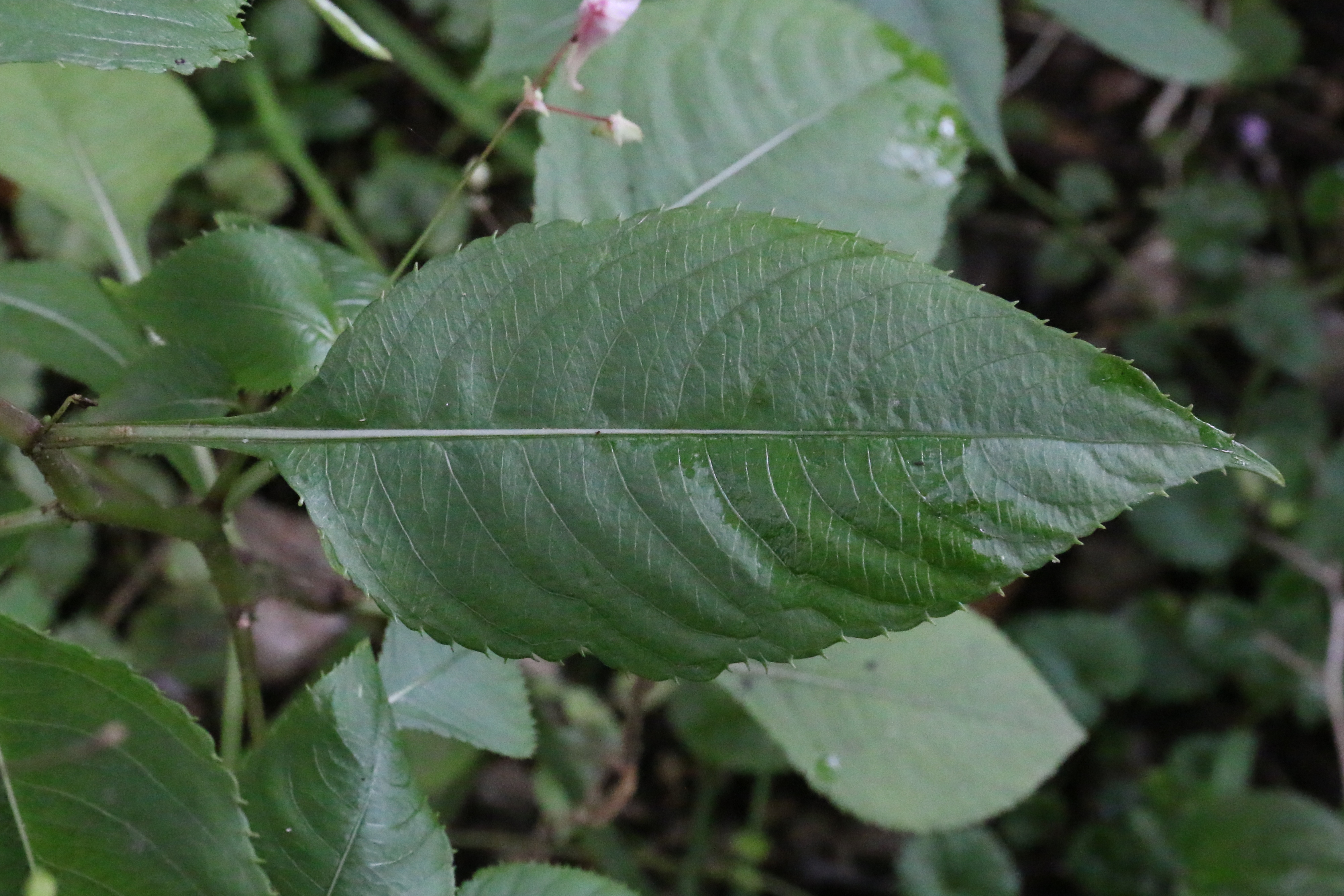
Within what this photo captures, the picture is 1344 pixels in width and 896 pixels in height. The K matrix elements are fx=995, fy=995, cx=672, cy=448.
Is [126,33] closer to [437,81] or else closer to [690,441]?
[690,441]

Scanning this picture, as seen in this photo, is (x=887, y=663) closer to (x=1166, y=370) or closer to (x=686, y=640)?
(x=686, y=640)

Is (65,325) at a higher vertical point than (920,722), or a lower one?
higher

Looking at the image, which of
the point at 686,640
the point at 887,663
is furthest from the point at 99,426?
the point at 887,663

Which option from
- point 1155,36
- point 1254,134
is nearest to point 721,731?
point 1155,36

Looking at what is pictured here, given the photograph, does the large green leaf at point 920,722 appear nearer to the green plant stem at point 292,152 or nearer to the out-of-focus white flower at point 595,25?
the out-of-focus white flower at point 595,25

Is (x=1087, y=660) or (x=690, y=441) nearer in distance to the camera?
(x=690, y=441)

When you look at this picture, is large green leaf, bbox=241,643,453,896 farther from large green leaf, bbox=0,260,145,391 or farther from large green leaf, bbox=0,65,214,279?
large green leaf, bbox=0,65,214,279

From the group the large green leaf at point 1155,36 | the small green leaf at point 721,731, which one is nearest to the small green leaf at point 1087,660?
the small green leaf at point 721,731
